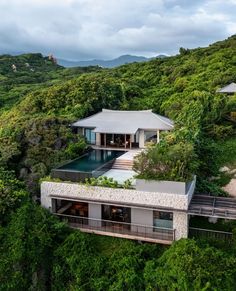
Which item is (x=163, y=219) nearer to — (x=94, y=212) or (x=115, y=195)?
(x=115, y=195)

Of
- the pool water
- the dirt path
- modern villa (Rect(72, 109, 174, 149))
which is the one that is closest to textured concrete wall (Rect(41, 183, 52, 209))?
the pool water

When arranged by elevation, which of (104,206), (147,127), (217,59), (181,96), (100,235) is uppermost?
(217,59)

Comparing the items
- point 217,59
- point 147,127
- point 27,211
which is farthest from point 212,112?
point 217,59

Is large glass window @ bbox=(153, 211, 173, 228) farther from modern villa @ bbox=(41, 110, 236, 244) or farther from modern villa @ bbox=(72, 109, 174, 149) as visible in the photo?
modern villa @ bbox=(72, 109, 174, 149)

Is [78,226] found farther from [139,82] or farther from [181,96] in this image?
[139,82]

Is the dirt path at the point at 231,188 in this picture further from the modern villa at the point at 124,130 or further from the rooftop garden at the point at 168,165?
the modern villa at the point at 124,130

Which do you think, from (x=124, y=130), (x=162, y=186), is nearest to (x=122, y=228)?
(x=162, y=186)

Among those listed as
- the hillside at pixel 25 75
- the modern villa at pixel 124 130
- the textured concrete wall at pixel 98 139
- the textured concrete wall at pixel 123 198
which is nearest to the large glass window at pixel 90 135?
the modern villa at pixel 124 130
